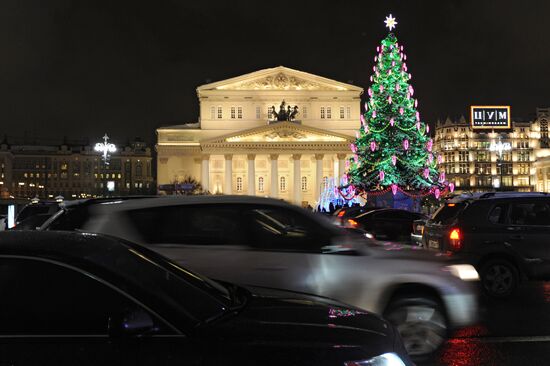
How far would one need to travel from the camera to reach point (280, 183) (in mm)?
76062

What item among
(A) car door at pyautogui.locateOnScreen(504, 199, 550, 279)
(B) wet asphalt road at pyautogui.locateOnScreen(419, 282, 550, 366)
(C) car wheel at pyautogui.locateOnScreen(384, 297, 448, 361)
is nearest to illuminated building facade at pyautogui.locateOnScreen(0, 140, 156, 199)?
(A) car door at pyautogui.locateOnScreen(504, 199, 550, 279)

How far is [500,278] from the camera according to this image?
9969 mm

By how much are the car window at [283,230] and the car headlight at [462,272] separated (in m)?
1.47

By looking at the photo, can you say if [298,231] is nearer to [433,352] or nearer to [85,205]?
[433,352]

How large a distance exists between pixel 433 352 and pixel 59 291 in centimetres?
450

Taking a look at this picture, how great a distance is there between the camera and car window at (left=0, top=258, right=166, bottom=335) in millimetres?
3066

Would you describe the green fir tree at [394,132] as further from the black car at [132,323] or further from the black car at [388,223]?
the black car at [132,323]

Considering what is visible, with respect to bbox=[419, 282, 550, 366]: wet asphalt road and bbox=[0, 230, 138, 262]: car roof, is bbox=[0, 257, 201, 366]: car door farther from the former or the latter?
bbox=[419, 282, 550, 366]: wet asphalt road

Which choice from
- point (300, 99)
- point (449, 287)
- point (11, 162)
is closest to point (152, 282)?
point (449, 287)

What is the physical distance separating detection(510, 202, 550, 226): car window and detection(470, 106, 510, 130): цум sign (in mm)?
48930

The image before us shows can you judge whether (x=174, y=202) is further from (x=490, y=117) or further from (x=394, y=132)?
(x=490, y=117)

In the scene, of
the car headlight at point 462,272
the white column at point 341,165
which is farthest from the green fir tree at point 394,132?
the white column at point 341,165

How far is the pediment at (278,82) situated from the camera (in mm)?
73125

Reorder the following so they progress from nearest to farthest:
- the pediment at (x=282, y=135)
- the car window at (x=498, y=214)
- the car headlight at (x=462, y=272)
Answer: the car headlight at (x=462, y=272) < the car window at (x=498, y=214) < the pediment at (x=282, y=135)
